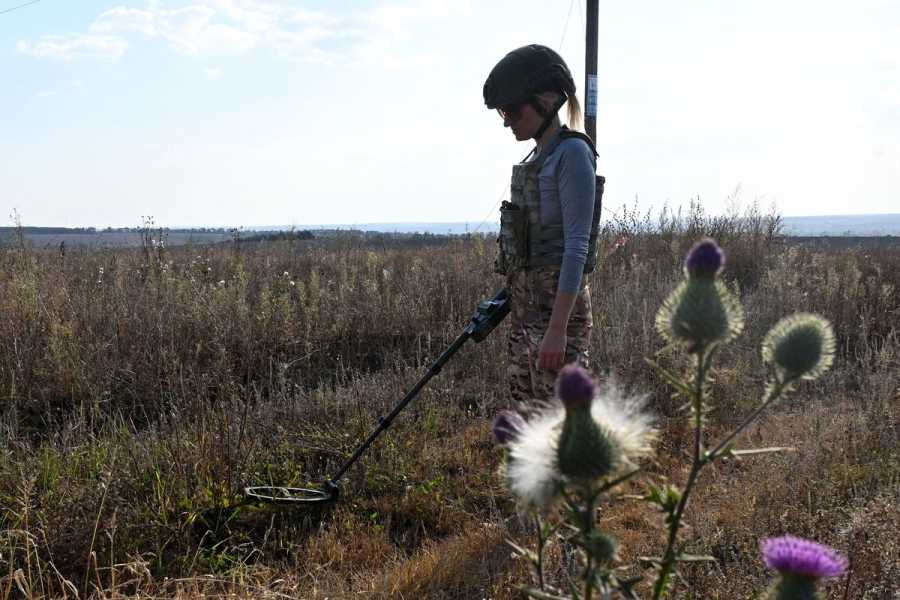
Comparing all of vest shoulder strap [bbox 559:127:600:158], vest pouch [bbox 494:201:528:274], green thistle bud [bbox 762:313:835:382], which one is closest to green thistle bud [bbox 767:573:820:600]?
green thistle bud [bbox 762:313:835:382]

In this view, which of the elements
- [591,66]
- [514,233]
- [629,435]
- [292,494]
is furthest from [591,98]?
[629,435]

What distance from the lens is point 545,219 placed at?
3.24 m

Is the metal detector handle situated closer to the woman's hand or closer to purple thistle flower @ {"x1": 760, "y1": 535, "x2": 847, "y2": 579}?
the woman's hand

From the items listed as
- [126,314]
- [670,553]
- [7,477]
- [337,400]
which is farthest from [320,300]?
[670,553]

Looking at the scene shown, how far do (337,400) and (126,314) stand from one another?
7.58ft

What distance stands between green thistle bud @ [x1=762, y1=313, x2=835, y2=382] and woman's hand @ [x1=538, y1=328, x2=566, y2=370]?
5.71ft

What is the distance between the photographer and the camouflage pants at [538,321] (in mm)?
3338

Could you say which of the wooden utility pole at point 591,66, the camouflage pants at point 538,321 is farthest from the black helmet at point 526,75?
the wooden utility pole at point 591,66

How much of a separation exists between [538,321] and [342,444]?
6.33ft

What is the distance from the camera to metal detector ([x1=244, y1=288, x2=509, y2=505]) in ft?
11.2

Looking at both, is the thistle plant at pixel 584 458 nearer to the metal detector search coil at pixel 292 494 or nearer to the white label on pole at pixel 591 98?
the metal detector search coil at pixel 292 494

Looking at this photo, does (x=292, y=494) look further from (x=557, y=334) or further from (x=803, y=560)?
(x=803, y=560)

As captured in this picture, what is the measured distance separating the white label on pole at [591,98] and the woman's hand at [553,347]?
13.9ft

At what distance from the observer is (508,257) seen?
345 centimetres
